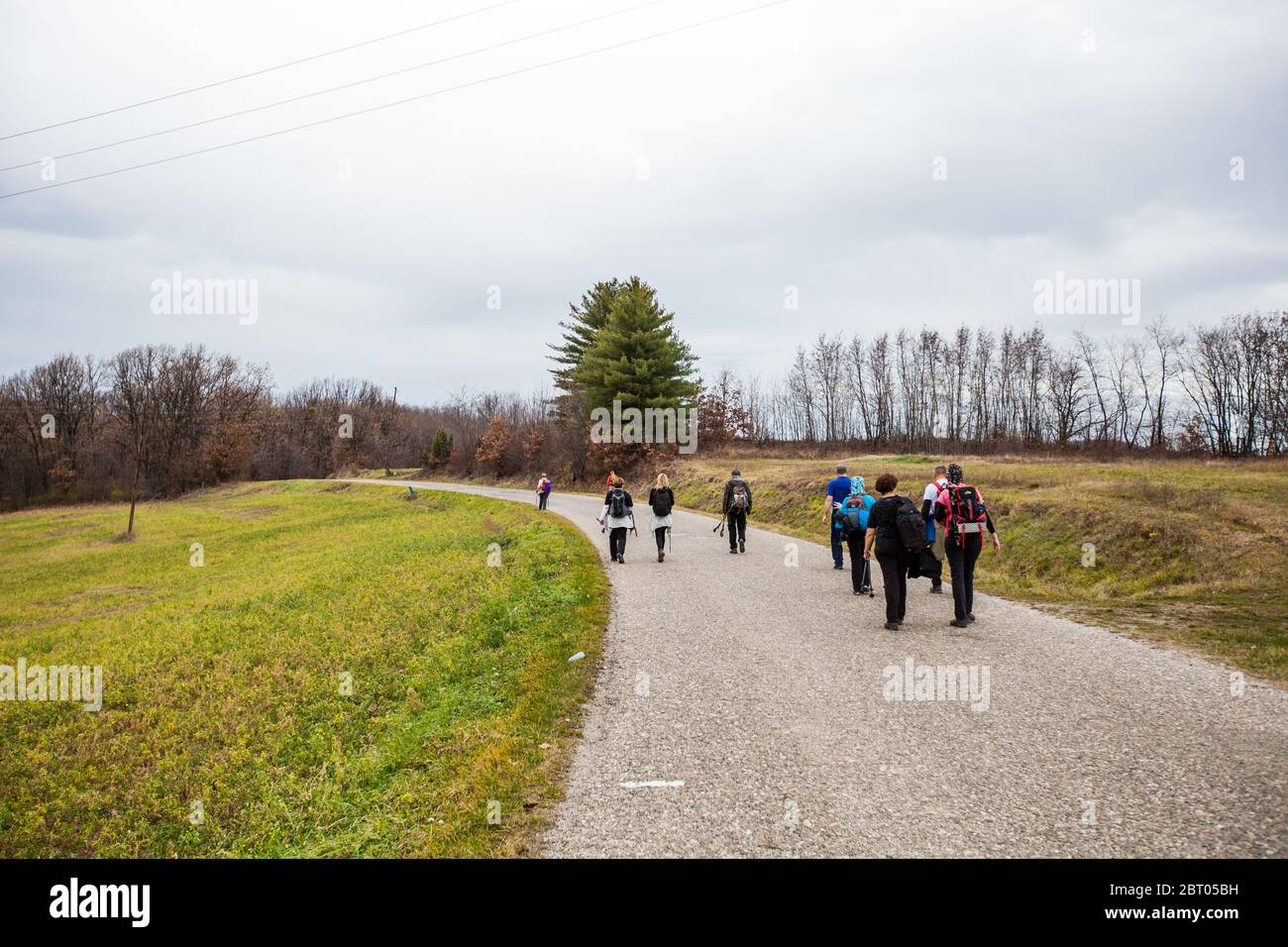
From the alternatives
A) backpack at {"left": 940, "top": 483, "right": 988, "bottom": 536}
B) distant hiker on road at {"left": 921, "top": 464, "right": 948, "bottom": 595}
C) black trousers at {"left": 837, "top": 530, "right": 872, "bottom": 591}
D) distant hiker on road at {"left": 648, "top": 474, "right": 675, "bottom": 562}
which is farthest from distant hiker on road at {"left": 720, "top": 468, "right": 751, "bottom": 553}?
backpack at {"left": 940, "top": 483, "right": 988, "bottom": 536}

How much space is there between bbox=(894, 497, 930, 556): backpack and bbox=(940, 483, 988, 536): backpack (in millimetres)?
741

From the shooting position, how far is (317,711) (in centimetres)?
875

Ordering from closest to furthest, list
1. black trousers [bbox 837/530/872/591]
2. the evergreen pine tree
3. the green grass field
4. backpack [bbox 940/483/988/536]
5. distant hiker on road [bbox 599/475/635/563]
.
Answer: the green grass field → backpack [bbox 940/483/988/536] → black trousers [bbox 837/530/872/591] → distant hiker on road [bbox 599/475/635/563] → the evergreen pine tree

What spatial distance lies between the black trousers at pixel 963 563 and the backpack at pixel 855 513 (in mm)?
2112

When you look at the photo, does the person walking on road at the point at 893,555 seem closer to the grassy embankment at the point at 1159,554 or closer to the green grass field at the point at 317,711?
the grassy embankment at the point at 1159,554

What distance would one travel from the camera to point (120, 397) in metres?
77.8

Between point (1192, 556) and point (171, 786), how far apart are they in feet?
53.1

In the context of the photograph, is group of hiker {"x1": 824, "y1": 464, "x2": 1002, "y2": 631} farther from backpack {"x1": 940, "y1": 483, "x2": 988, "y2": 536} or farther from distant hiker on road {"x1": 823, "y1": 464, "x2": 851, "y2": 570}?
distant hiker on road {"x1": 823, "y1": 464, "x2": 851, "y2": 570}

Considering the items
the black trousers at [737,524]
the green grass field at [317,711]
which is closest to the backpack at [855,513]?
the black trousers at [737,524]

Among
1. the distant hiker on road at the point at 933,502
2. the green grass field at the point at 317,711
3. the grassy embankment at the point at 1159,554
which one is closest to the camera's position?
the green grass field at the point at 317,711

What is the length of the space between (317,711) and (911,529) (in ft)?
27.8

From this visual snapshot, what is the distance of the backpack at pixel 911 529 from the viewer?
8242mm

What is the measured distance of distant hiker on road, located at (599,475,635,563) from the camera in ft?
47.9

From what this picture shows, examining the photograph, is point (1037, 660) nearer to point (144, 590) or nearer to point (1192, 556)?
point (1192, 556)
